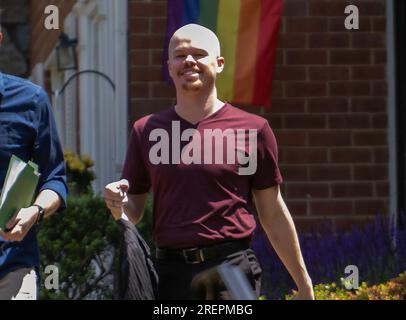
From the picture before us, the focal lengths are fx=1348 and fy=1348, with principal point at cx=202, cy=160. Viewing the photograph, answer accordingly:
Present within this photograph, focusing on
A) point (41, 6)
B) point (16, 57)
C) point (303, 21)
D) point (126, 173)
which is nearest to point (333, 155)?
point (303, 21)

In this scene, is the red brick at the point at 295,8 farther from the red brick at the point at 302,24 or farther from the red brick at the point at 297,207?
the red brick at the point at 297,207

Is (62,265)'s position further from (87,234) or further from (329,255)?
(329,255)

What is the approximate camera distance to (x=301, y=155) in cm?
1005

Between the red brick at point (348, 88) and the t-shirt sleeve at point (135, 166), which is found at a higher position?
the red brick at point (348, 88)

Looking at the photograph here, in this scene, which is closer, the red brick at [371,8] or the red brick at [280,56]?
the red brick at [280,56]

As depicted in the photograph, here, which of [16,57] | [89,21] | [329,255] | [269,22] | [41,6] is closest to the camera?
[329,255]

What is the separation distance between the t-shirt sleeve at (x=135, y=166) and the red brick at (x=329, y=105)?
482cm

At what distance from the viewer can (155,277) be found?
4992 mm

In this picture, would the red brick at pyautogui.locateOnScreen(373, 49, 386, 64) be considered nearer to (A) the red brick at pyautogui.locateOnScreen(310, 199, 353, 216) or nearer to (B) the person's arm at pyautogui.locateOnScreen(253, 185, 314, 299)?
(A) the red brick at pyautogui.locateOnScreen(310, 199, 353, 216)

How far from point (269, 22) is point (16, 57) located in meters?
6.46

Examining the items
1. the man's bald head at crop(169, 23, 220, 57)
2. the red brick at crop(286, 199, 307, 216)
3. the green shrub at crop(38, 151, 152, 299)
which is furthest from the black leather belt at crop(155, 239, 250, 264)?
the red brick at crop(286, 199, 307, 216)

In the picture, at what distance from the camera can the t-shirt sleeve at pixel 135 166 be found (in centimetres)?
533

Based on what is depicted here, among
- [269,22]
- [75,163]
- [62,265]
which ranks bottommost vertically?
[62,265]

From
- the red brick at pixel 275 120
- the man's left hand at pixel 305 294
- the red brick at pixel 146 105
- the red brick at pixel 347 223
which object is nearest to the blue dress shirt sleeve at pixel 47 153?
the man's left hand at pixel 305 294
